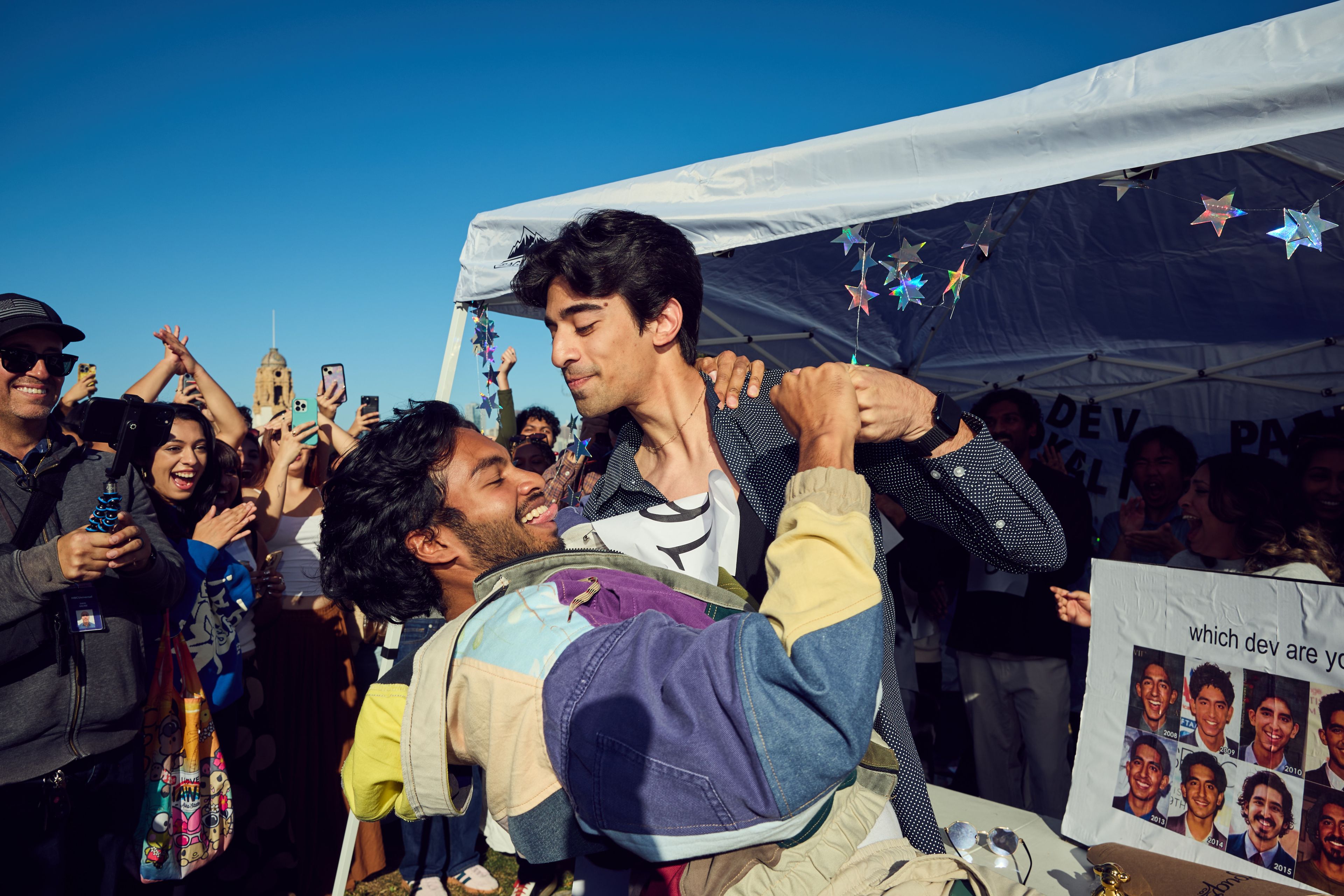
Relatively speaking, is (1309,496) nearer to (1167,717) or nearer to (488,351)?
(1167,717)

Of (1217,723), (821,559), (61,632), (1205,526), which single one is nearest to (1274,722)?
(1217,723)

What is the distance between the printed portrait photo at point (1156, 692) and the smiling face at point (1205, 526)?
4.65 feet

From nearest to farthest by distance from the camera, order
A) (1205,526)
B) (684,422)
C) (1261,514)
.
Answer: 1. (684,422)
2. (1261,514)
3. (1205,526)

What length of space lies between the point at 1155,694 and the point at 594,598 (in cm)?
144

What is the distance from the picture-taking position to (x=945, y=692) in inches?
216

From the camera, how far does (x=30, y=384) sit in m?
2.53

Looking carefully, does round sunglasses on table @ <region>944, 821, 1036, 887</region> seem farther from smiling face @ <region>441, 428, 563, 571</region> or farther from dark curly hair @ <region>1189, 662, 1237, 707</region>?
smiling face @ <region>441, 428, 563, 571</region>

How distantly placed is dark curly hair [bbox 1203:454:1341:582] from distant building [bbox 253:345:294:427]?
75.4 metres

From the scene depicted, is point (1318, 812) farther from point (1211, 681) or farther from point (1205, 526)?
point (1205, 526)

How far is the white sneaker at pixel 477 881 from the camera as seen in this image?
13.0 ft

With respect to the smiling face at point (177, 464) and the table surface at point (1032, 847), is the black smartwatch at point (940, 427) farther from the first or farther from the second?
the smiling face at point (177, 464)

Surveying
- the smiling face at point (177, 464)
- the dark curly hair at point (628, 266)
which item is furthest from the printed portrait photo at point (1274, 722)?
the smiling face at point (177, 464)

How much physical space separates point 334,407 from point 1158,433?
5030mm

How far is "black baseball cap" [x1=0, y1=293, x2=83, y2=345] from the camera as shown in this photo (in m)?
2.49
